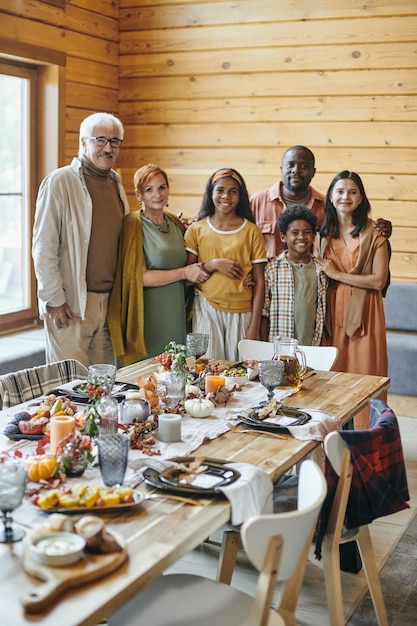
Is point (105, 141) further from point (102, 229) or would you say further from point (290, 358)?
point (290, 358)

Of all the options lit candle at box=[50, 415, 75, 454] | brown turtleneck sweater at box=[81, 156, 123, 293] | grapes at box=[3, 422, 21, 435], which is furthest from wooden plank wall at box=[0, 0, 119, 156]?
lit candle at box=[50, 415, 75, 454]

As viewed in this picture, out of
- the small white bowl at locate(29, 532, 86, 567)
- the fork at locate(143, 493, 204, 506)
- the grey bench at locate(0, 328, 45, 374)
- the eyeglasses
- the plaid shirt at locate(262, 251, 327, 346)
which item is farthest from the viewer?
the grey bench at locate(0, 328, 45, 374)

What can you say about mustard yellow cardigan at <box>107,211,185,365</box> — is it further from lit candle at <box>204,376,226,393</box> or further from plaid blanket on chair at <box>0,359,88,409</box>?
lit candle at <box>204,376,226,393</box>

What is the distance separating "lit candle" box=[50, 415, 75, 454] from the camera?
2.18 meters

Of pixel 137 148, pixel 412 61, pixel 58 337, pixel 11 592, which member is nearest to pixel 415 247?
pixel 412 61

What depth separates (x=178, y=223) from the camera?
405 centimetres

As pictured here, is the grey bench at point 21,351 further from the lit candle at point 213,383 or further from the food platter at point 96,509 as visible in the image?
the food platter at point 96,509

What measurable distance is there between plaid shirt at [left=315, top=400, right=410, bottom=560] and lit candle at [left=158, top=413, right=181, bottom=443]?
0.41 m

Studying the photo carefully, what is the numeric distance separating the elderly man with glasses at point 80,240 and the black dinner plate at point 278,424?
58.0 inches

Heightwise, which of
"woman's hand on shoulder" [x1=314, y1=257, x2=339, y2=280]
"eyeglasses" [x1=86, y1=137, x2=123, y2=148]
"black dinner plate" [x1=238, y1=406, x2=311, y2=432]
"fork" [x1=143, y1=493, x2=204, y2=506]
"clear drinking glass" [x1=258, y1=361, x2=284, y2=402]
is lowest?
"fork" [x1=143, y1=493, x2=204, y2=506]

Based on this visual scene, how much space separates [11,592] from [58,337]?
2.47m

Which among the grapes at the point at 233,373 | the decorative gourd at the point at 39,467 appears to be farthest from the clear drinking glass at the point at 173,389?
the decorative gourd at the point at 39,467

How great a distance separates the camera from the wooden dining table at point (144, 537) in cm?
142

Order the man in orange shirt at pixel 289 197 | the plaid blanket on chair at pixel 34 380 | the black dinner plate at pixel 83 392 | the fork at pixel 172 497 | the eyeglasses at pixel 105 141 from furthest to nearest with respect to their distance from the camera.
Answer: the man in orange shirt at pixel 289 197
the eyeglasses at pixel 105 141
the plaid blanket on chair at pixel 34 380
the black dinner plate at pixel 83 392
the fork at pixel 172 497
